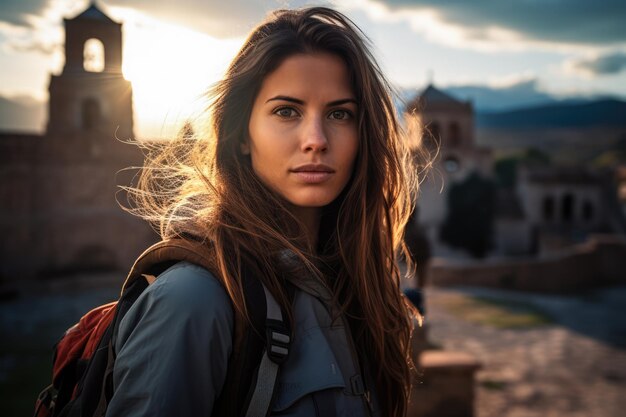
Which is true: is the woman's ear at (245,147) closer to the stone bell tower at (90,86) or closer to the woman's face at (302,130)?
the woman's face at (302,130)

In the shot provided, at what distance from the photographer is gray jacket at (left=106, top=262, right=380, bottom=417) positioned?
1.46m

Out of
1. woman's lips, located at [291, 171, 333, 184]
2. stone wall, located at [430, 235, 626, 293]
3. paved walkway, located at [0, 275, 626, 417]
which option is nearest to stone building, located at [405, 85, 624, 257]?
stone wall, located at [430, 235, 626, 293]

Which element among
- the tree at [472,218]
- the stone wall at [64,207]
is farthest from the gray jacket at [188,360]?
the tree at [472,218]

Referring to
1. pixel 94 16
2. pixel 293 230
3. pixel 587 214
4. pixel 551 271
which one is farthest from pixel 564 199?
pixel 293 230

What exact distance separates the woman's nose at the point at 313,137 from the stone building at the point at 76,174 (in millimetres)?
20536

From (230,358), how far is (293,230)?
618 millimetres

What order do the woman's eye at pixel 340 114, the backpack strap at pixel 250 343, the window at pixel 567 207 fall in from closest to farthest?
→ the backpack strap at pixel 250 343
the woman's eye at pixel 340 114
the window at pixel 567 207

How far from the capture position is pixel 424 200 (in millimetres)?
35969

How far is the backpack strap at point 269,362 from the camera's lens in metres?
1.56

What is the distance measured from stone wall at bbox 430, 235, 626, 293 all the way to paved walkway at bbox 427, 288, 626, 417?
212 centimetres

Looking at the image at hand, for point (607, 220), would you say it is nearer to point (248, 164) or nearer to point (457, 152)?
point (457, 152)

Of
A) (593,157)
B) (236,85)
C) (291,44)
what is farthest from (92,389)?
(593,157)

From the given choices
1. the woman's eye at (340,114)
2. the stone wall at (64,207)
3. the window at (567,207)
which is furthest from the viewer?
the window at (567,207)

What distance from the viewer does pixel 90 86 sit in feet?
76.9
